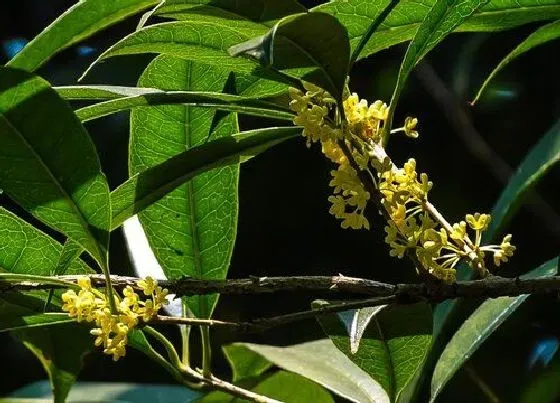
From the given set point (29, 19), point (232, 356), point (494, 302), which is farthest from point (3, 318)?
point (29, 19)

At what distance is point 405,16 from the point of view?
38.1 inches

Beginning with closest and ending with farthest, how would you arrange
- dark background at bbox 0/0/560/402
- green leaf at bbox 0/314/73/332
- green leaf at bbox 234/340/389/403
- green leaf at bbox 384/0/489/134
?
green leaf at bbox 384/0/489/134 < green leaf at bbox 0/314/73/332 < green leaf at bbox 234/340/389/403 < dark background at bbox 0/0/560/402

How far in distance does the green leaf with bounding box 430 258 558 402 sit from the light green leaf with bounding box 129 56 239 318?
0.27 m

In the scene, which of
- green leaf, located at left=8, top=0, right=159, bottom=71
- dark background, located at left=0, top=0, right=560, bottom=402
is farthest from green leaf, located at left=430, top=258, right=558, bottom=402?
dark background, located at left=0, top=0, right=560, bottom=402

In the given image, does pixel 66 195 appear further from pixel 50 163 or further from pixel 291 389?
pixel 291 389

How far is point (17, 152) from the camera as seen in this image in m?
0.88

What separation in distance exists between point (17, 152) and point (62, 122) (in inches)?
1.9

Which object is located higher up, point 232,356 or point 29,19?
point 29,19

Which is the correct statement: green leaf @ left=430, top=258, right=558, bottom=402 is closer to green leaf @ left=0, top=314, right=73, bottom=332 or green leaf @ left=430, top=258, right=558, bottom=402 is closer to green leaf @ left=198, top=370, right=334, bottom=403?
green leaf @ left=198, top=370, right=334, bottom=403

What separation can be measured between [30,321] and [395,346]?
38 cm

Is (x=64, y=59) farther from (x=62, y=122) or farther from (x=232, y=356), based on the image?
(x=62, y=122)

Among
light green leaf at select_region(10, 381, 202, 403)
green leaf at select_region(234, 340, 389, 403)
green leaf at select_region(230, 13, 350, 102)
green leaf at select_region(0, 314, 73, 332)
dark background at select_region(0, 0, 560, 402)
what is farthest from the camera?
dark background at select_region(0, 0, 560, 402)

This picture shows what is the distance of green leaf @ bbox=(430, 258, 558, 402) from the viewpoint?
1.15 m

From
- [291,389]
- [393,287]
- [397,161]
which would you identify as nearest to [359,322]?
[393,287]
